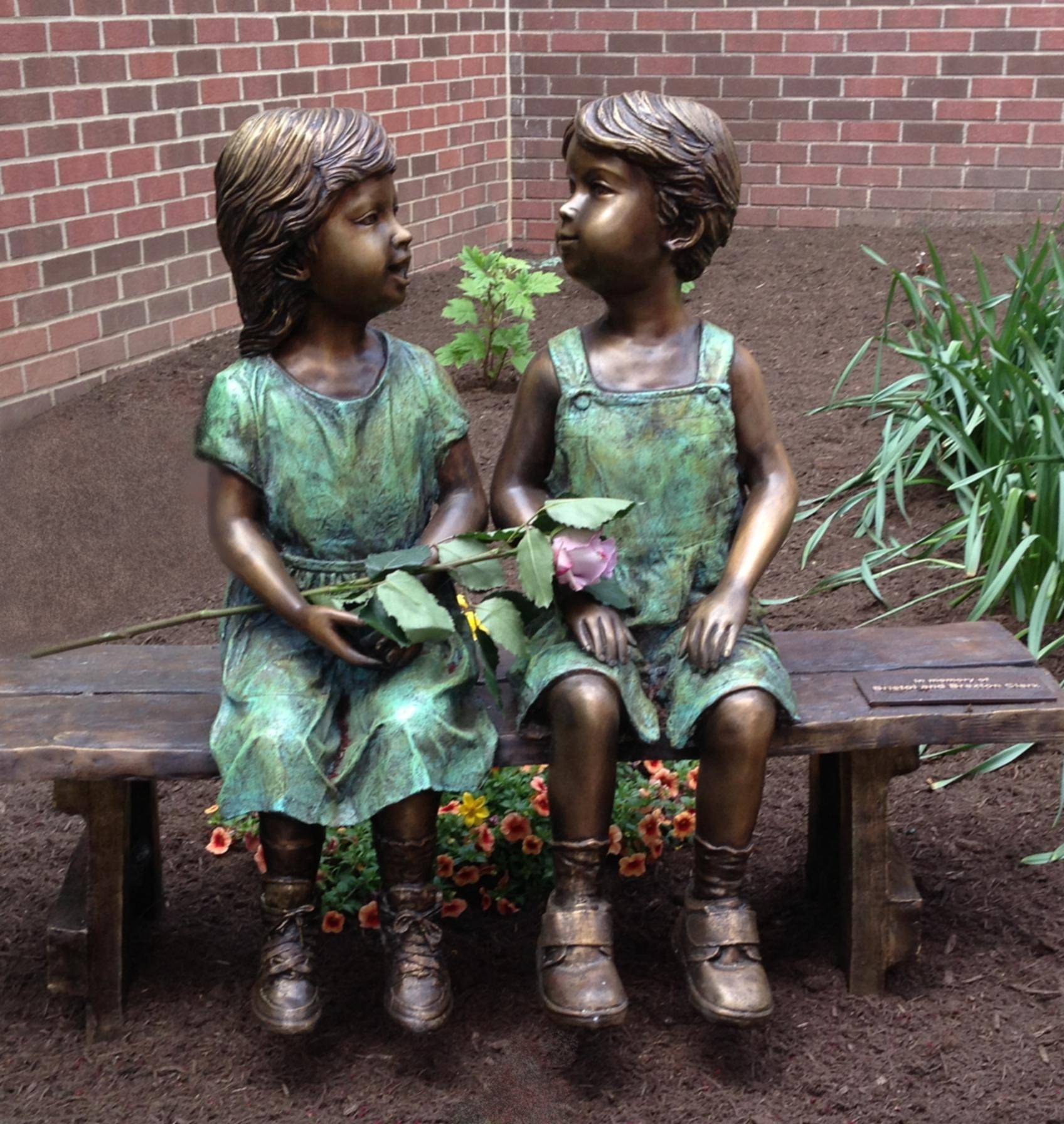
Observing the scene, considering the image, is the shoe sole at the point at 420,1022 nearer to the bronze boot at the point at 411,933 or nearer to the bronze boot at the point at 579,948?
the bronze boot at the point at 411,933

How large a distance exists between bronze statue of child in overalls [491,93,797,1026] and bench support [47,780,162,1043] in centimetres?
79

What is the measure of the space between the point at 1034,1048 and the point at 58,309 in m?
4.35

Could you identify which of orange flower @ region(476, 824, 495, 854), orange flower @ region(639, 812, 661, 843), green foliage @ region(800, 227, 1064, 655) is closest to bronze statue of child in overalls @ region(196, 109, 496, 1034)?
orange flower @ region(476, 824, 495, 854)

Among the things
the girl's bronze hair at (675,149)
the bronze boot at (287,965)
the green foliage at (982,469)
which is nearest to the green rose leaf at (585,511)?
the girl's bronze hair at (675,149)

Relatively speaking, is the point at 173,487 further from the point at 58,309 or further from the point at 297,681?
the point at 297,681

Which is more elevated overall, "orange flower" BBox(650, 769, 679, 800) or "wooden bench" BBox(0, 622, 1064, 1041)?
"wooden bench" BBox(0, 622, 1064, 1041)

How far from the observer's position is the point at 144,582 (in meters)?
4.82

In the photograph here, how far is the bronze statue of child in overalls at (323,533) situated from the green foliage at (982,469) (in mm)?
1539

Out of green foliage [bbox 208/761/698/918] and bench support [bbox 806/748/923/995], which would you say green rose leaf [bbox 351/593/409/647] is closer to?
green foliage [bbox 208/761/698/918]

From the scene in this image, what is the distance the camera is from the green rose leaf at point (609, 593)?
2.75 m

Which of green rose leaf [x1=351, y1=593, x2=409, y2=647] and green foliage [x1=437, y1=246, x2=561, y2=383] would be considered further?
green foliage [x1=437, y1=246, x2=561, y2=383]

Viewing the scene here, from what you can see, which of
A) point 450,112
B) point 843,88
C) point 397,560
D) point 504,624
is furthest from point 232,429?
point 843,88

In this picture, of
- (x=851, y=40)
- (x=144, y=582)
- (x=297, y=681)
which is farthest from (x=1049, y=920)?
(x=851, y=40)

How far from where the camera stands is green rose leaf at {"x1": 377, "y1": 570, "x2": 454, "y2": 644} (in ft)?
8.39
